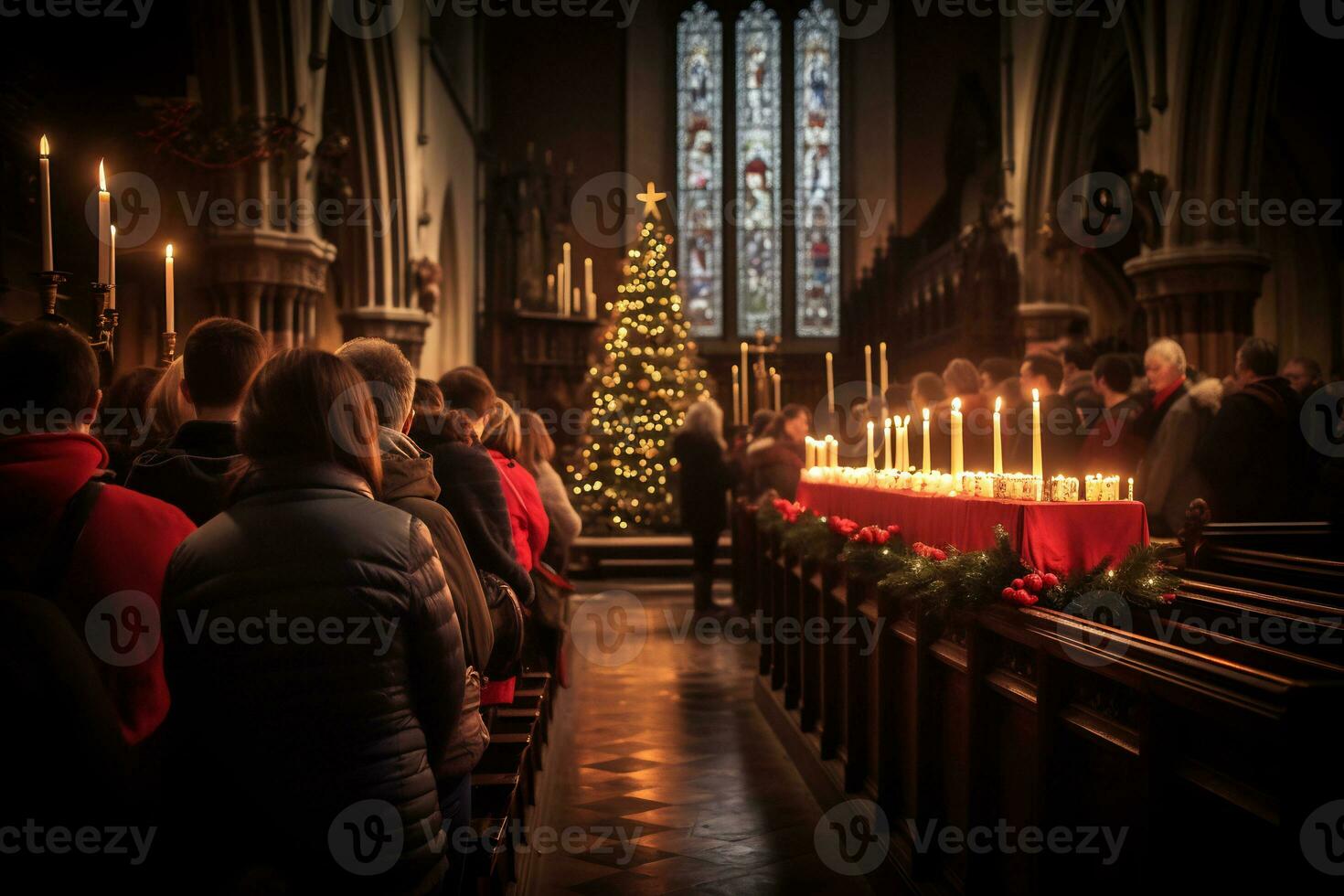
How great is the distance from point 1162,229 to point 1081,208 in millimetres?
2481

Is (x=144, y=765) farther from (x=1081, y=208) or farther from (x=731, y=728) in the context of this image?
(x=1081, y=208)

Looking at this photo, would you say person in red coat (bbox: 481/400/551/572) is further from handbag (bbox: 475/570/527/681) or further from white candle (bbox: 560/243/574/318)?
white candle (bbox: 560/243/574/318)

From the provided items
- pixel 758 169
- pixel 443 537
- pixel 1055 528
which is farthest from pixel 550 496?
pixel 758 169

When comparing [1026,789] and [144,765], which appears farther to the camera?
[1026,789]

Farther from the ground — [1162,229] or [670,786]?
[1162,229]

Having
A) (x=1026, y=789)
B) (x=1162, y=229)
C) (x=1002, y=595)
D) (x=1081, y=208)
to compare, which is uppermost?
(x=1081, y=208)

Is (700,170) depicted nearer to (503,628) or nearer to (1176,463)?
(1176,463)

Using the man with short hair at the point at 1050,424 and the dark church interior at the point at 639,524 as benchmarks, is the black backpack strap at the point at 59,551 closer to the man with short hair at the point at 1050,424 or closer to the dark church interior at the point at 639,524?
the dark church interior at the point at 639,524

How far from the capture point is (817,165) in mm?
18156

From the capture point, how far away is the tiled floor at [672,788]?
138 inches

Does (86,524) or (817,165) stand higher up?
(817,165)

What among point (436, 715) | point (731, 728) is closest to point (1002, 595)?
point (436, 715)

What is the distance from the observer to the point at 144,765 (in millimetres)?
1822

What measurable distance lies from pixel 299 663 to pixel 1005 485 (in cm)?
204
